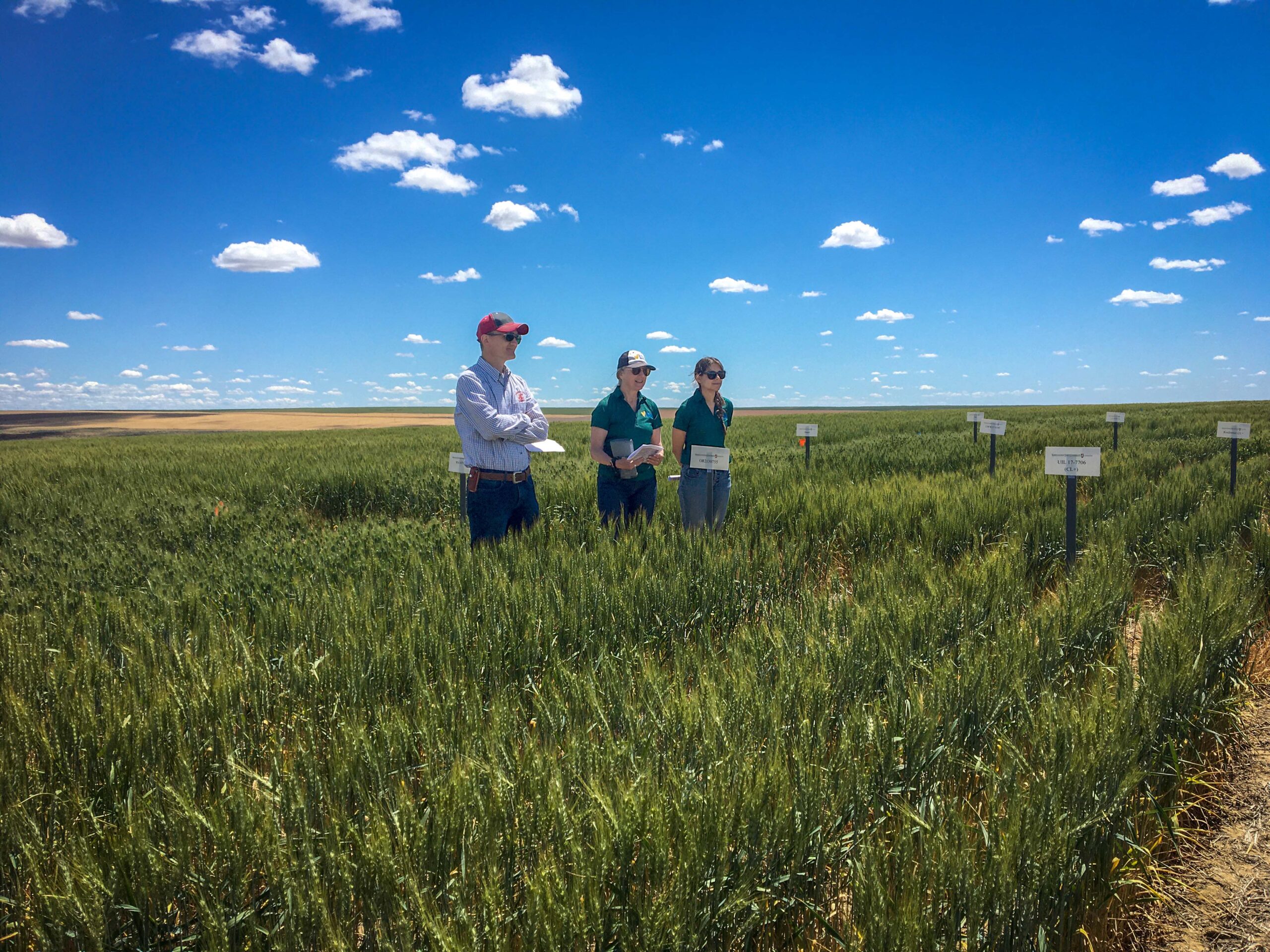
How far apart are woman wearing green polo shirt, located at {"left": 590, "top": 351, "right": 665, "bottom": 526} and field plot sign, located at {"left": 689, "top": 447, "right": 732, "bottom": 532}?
0.30 m

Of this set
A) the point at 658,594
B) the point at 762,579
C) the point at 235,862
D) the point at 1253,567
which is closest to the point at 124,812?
the point at 235,862

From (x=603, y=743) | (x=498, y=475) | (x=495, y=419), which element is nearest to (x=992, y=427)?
(x=498, y=475)

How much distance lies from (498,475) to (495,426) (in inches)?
15.2

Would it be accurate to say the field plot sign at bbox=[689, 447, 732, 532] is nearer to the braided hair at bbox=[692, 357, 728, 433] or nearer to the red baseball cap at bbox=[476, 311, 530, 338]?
the braided hair at bbox=[692, 357, 728, 433]

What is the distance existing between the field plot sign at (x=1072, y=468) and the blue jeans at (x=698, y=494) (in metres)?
2.18

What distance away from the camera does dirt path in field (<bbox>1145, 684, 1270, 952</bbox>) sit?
1834 mm

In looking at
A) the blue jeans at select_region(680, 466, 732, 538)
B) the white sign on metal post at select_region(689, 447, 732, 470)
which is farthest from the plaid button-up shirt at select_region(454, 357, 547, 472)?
the blue jeans at select_region(680, 466, 732, 538)

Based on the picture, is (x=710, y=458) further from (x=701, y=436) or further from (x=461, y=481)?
(x=461, y=481)

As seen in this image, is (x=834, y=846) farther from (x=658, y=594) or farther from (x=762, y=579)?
(x=762, y=579)

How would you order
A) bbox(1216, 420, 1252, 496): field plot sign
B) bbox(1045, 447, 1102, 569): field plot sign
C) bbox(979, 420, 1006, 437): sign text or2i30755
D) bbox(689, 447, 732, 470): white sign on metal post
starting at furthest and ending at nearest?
1. bbox(979, 420, 1006, 437): sign text or2i30755
2. bbox(1216, 420, 1252, 496): field plot sign
3. bbox(689, 447, 732, 470): white sign on metal post
4. bbox(1045, 447, 1102, 569): field plot sign

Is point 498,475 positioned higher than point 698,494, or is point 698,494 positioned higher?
point 498,475

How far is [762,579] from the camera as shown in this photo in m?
3.93

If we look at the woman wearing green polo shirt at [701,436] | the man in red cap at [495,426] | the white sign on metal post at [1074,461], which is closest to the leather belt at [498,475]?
the man in red cap at [495,426]

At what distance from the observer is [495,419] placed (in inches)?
146
